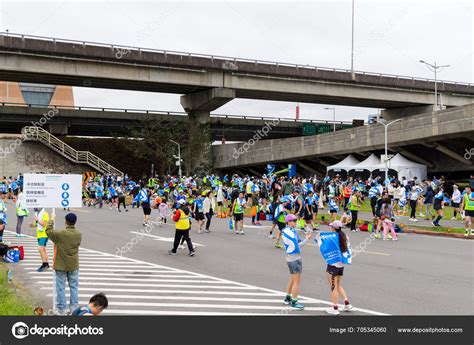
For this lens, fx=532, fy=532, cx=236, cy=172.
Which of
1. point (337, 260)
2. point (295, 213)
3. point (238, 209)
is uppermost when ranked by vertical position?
point (238, 209)

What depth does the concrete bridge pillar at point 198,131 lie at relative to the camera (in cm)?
5950

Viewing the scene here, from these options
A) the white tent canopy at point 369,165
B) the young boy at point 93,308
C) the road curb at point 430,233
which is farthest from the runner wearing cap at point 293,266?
the white tent canopy at point 369,165

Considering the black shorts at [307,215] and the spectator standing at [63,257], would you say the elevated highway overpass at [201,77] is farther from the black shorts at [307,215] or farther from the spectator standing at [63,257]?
the spectator standing at [63,257]

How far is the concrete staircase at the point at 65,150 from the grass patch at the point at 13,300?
46807 millimetres

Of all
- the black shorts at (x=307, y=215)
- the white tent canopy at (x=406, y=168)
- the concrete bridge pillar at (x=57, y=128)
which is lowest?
the black shorts at (x=307, y=215)

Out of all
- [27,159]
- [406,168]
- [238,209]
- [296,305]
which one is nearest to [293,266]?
[296,305]

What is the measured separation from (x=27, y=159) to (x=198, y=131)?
1852 cm

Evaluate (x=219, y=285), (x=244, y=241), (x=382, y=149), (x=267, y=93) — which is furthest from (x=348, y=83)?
(x=219, y=285)

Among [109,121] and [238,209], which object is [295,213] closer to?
[238,209]

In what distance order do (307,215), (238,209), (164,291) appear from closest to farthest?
(164,291), (238,209), (307,215)

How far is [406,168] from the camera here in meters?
42.8
